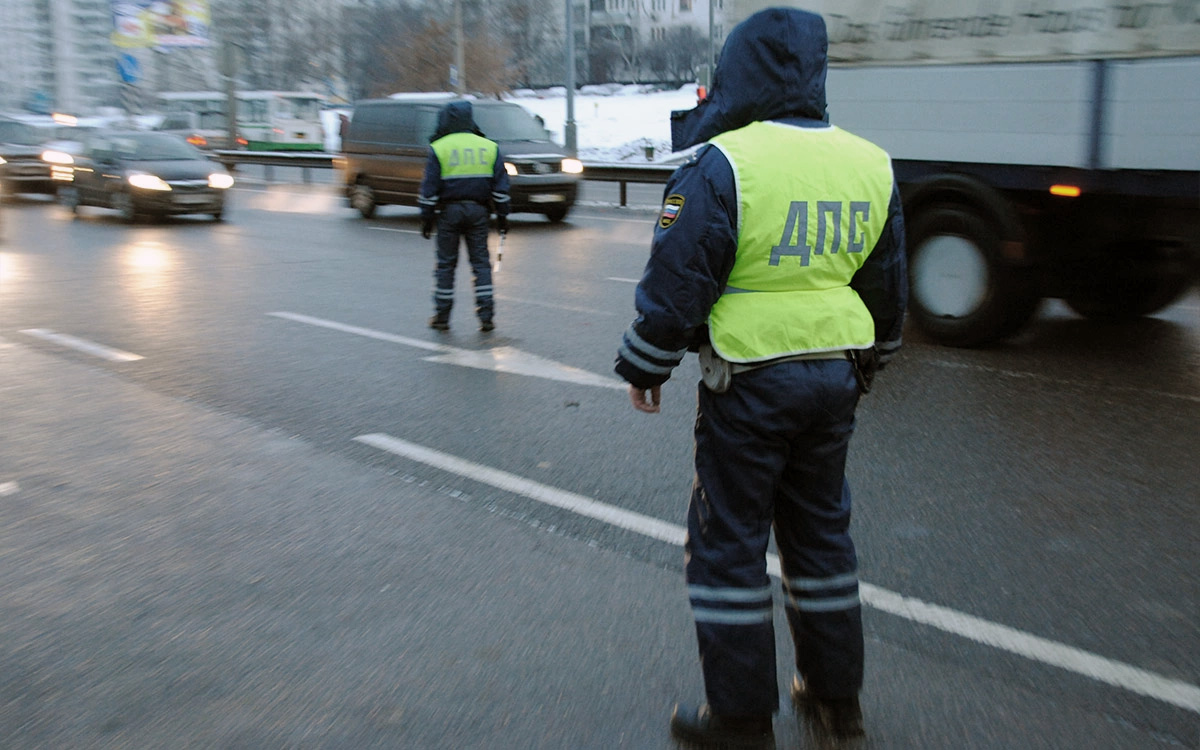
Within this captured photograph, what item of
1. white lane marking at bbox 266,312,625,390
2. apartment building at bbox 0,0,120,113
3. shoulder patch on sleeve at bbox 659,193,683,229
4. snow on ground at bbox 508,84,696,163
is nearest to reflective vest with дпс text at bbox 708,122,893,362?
shoulder patch on sleeve at bbox 659,193,683,229

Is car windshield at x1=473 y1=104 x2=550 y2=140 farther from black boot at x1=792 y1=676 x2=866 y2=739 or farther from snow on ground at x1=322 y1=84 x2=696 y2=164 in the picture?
snow on ground at x1=322 y1=84 x2=696 y2=164

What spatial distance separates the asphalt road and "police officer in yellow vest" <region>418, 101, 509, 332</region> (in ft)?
1.43

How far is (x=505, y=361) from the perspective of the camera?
8.35 meters

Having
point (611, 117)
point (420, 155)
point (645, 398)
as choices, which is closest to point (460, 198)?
point (645, 398)

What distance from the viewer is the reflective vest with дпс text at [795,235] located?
2.84m

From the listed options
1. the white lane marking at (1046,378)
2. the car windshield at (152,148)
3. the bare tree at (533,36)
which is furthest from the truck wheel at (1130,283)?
the bare tree at (533,36)

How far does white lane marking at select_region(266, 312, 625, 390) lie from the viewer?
304 inches

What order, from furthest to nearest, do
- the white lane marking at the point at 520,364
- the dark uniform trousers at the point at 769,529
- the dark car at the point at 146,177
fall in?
1. the dark car at the point at 146,177
2. the white lane marking at the point at 520,364
3. the dark uniform trousers at the point at 769,529

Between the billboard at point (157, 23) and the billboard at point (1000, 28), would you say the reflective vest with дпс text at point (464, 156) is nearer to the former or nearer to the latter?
the billboard at point (1000, 28)

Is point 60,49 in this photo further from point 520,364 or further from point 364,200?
point 520,364

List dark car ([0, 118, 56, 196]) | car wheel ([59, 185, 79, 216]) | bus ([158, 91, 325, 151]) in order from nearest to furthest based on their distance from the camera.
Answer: car wheel ([59, 185, 79, 216])
dark car ([0, 118, 56, 196])
bus ([158, 91, 325, 151])

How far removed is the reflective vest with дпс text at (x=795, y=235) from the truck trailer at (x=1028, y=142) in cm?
500

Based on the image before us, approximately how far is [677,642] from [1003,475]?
8.14ft

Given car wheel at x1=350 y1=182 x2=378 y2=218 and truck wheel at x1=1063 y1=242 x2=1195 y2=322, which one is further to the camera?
Answer: car wheel at x1=350 y1=182 x2=378 y2=218
